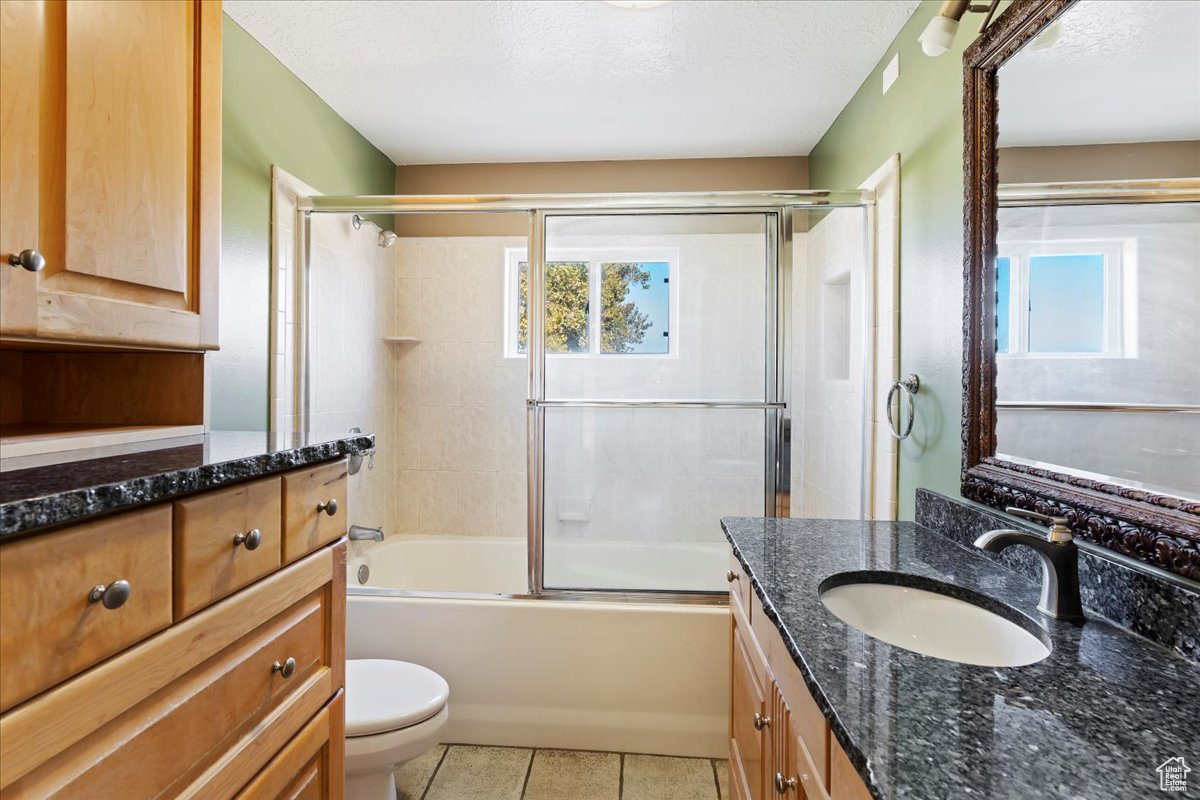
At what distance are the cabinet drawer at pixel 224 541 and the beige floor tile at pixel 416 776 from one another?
1.20 metres

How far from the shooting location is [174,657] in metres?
0.81

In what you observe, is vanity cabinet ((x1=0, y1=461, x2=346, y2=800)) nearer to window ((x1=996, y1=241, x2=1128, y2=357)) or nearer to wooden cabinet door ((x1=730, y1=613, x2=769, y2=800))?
wooden cabinet door ((x1=730, y1=613, x2=769, y2=800))

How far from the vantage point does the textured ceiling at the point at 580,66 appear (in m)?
1.85

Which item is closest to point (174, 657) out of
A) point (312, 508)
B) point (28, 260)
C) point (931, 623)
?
point (312, 508)

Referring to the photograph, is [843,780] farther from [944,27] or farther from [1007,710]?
[944,27]

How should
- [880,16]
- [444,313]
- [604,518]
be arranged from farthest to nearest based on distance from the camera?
[444,313] → [604,518] → [880,16]

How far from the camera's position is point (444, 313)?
3309 mm

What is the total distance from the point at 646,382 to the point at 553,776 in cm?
146

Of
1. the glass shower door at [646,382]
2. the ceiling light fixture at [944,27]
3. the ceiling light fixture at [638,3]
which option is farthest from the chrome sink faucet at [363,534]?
the ceiling light fixture at [944,27]

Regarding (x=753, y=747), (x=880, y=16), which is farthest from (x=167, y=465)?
(x=880, y=16)

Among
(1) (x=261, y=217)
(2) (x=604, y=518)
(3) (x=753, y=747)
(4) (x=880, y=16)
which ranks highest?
(4) (x=880, y=16)

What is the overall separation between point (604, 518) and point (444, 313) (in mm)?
1550

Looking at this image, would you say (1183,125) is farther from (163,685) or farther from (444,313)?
(444,313)

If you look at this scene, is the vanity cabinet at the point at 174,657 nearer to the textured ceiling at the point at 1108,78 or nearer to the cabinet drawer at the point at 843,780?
the cabinet drawer at the point at 843,780
